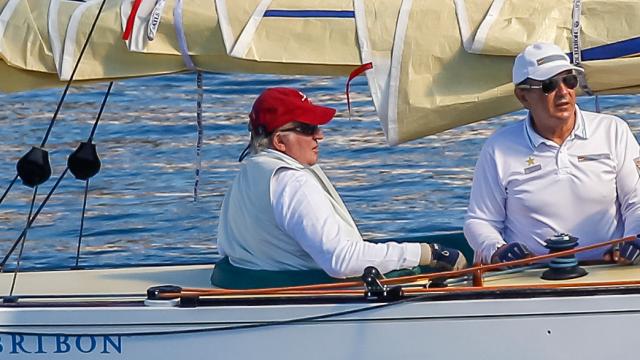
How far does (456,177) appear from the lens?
11500 mm

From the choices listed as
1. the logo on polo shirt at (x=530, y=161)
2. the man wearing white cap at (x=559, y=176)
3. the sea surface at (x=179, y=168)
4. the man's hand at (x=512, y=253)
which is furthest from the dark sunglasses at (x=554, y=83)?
the sea surface at (x=179, y=168)

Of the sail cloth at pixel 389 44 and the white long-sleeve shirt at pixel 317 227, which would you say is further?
the sail cloth at pixel 389 44

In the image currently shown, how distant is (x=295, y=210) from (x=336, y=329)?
1.31 feet

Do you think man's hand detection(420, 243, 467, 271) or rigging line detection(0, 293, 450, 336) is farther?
man's hand detection(420, 243, 467, 271)

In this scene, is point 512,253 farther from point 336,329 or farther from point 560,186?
point 336,329

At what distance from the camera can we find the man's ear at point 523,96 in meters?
5.84

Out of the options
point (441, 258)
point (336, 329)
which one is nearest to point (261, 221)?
A: point (336, 329)

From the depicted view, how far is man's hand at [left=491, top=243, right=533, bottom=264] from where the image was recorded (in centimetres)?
579

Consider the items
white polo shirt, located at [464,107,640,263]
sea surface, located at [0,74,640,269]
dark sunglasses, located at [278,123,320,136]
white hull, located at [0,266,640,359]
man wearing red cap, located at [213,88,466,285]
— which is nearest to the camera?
white hull, located at [0,266,640,359]

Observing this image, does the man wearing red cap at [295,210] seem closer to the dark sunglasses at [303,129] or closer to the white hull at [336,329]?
the dark sunglasses at [303,129]

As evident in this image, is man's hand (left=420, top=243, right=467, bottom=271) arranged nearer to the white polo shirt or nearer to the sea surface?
the white polo shirt

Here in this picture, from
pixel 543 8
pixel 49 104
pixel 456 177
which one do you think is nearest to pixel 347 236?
pixel 543 8

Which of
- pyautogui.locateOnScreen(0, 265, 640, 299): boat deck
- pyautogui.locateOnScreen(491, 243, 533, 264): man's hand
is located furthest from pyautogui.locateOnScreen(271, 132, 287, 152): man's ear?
pyautogui.locateOnScreen(491, 243, 533, 264): man's hand

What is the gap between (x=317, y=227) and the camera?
18.5ft
